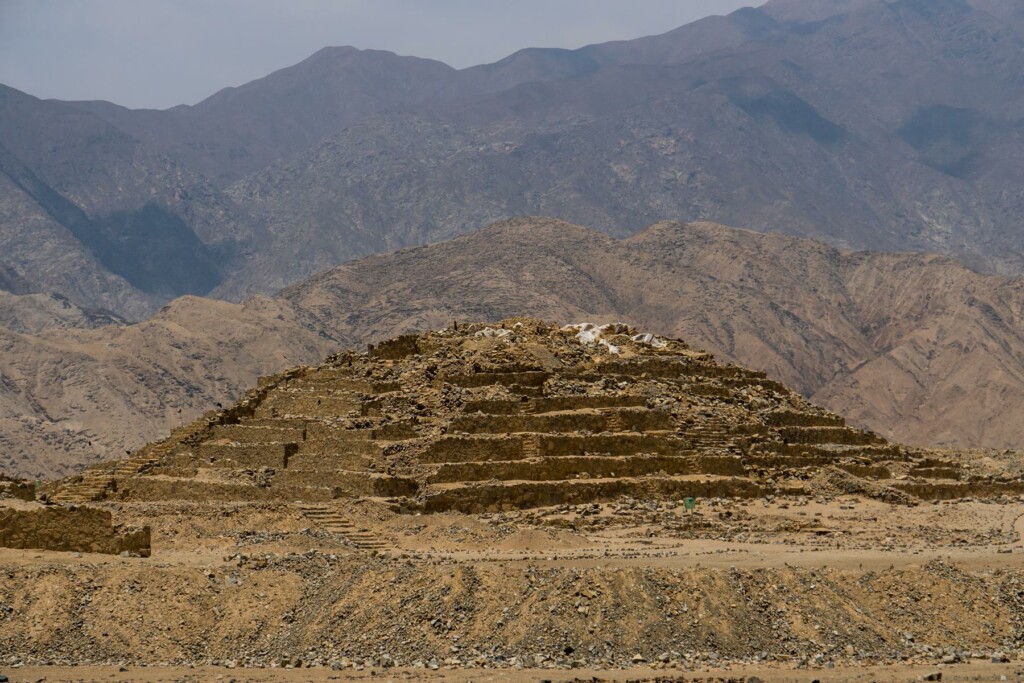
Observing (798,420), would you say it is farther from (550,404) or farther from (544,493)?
(544,493)

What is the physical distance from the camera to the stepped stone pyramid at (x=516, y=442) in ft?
173

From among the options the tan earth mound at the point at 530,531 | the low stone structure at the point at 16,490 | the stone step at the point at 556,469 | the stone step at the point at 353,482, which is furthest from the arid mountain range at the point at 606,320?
the low stone structure at the point at 16,490

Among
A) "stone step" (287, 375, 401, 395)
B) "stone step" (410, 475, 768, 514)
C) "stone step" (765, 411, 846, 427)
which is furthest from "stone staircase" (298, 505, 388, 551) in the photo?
"stone step" (765, 411, 846, 427)

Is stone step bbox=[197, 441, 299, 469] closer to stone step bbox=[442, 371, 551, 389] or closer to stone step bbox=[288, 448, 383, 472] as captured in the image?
stone step bbox=[288, 448, 383, 472]

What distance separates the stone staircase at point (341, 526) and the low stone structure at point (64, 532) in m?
5.87

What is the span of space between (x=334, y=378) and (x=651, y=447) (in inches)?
552

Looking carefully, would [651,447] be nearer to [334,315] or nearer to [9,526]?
[9,526]

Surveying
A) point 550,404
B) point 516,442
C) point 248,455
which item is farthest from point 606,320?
point 516,442

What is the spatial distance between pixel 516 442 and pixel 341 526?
8.27m

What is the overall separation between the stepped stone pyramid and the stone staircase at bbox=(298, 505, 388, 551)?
0.47 m

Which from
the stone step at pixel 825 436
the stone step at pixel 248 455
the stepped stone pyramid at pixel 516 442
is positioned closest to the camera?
the stepped stone pyramid at pixel 516 442

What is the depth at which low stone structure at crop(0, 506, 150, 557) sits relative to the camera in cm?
4112

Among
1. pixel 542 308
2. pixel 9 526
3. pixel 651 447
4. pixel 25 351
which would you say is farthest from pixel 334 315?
pixel 9 526

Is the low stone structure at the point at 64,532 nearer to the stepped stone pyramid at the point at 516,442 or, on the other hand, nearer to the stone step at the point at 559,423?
the stepped stone pyramid at the point at 516,442
